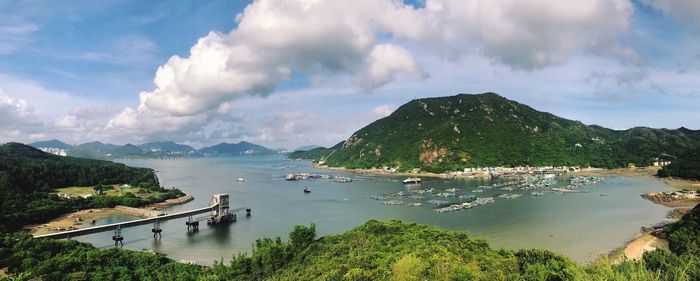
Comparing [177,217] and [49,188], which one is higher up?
[49,188]

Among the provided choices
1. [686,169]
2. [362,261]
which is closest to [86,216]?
[362,261]

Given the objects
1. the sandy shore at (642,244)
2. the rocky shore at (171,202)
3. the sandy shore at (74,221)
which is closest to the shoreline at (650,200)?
the sandy shore at (642,244)

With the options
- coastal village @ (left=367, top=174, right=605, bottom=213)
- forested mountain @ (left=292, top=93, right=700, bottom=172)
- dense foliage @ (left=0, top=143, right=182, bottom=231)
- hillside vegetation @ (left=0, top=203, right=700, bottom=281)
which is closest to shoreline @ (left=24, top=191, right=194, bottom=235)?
dense foliage @ (left=0, top=143, right=182, bottom=231)

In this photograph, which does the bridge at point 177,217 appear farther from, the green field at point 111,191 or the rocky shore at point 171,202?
the green field at point 111,191

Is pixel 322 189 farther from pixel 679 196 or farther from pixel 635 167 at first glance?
pixel 635 167

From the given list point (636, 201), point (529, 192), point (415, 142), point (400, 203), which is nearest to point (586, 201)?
point (636, 201)

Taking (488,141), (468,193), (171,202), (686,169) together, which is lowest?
(468,193)

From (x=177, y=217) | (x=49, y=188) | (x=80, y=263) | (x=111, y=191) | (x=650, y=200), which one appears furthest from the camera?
(x=111, y=191)

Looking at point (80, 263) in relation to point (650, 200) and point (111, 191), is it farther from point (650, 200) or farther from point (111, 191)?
point (650, 200)
